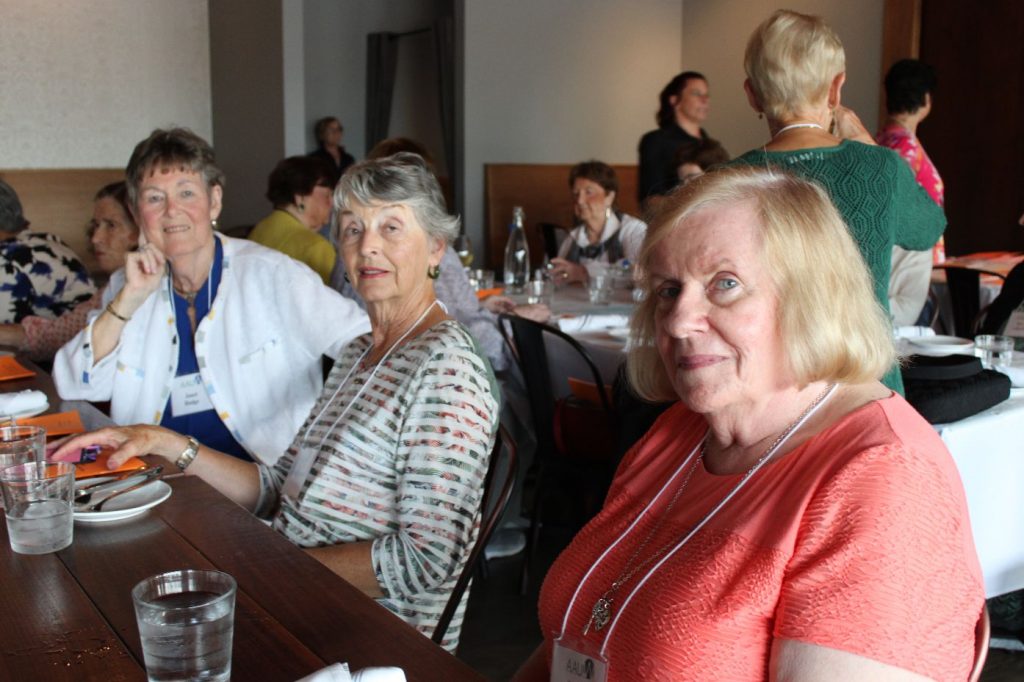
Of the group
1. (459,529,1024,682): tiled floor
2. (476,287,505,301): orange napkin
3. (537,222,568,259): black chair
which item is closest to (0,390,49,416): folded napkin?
(459,529,1024,682): tiled floor

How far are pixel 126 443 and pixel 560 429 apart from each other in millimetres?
1645

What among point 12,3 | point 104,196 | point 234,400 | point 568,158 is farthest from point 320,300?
point 568,158

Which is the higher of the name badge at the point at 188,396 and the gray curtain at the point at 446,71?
the gray curtain at the point at 446,71

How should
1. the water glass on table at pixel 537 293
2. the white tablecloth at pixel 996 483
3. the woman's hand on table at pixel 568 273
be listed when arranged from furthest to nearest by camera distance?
the woman's hand on table at pixel 568 273, the water glass on table at pixel 537 293, the white tablecloth at pixel 996 483

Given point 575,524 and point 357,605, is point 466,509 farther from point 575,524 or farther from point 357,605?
point 575,524

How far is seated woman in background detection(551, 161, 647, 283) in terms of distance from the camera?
Result: 518cm

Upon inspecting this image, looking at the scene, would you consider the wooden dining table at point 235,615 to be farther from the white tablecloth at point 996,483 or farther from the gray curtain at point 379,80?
the gray curtain at point 379,80

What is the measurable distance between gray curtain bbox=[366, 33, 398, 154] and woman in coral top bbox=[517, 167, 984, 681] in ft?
33.5

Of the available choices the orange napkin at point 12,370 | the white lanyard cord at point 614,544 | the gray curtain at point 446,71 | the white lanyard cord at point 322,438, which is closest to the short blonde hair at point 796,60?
the white lanyard cord at point 322,438

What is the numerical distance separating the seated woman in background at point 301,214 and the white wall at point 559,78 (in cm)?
420

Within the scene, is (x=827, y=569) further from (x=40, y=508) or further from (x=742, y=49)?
(x=742, y=49)

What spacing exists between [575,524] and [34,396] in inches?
72.1

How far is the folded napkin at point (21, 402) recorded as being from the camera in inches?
88.4

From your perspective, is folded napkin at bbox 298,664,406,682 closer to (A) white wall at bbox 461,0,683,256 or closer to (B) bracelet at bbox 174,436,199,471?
(B) bracelet at bbox 174,436,199,471
